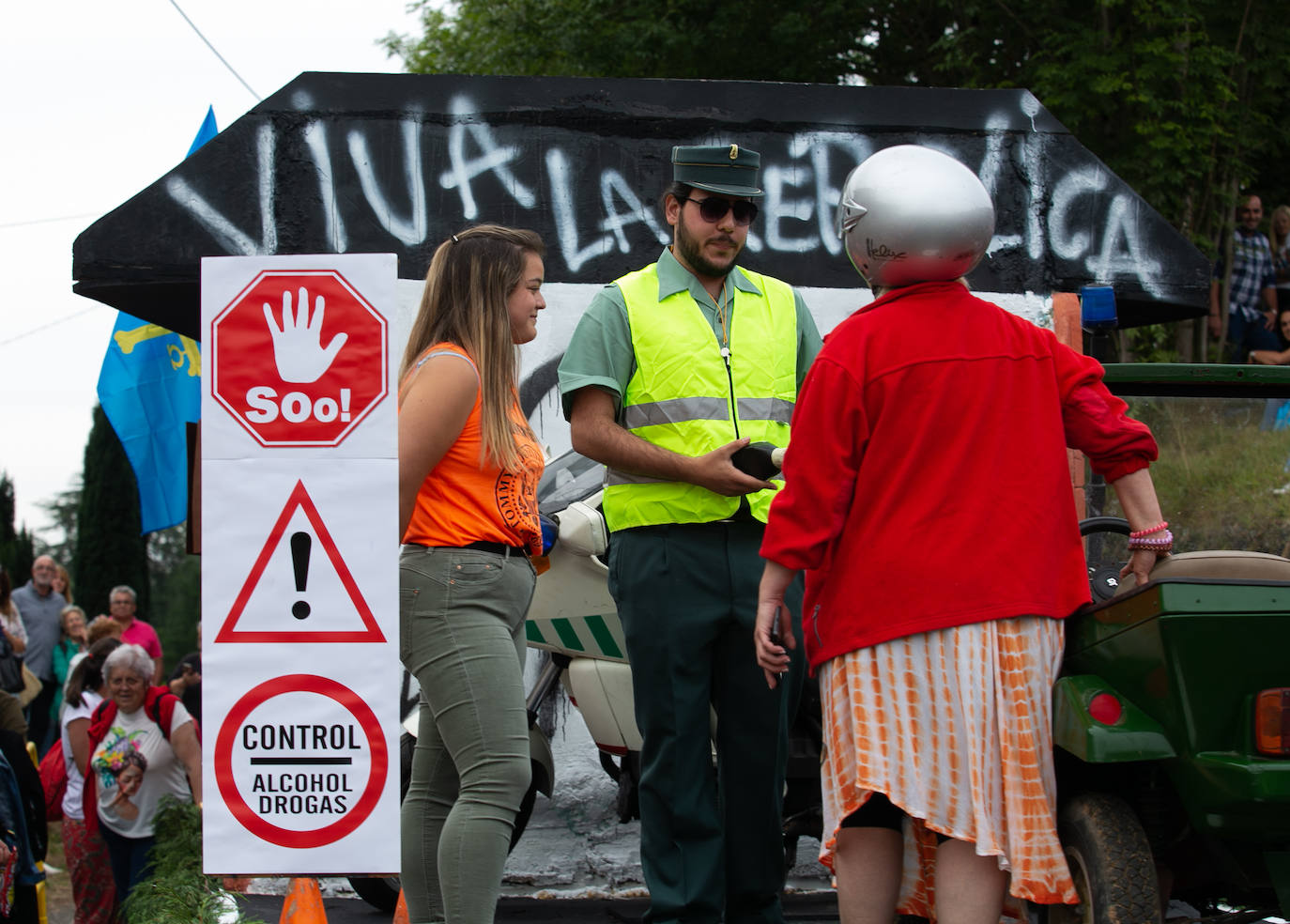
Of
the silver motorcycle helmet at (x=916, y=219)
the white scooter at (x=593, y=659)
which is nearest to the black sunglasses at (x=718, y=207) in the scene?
the silver motorcycle helmet at (x=916, y=219)

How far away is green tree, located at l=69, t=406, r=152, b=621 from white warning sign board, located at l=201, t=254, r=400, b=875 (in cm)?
3432

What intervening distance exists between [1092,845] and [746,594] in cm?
117

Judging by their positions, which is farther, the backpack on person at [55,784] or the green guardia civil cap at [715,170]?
the backpack on person at [55,784]

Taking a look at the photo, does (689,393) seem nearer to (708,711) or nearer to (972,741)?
(708,711)

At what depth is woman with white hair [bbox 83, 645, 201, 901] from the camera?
6953 mm

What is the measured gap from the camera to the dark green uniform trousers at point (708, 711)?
3.98 m

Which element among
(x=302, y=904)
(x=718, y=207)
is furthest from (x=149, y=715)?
(x=718, y=207)

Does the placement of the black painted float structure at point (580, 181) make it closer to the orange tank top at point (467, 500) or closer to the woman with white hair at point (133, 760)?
the woman with white hair at point (133, 760)

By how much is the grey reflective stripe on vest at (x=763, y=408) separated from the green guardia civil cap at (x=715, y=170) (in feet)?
1.80

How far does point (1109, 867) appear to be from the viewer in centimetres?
305

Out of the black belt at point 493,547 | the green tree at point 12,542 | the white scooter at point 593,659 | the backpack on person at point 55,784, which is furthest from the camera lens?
the green tree at point 12,542

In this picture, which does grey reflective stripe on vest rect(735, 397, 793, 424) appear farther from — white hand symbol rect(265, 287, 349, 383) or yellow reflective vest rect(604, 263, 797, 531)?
white hand symbol rect(265, 287, 349, 383)

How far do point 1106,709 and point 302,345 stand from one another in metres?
1.84

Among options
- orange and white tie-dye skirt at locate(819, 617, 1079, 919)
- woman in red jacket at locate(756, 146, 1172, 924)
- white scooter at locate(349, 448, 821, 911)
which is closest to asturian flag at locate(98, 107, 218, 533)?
white scooter at locate(349, 448, 821, 911)
